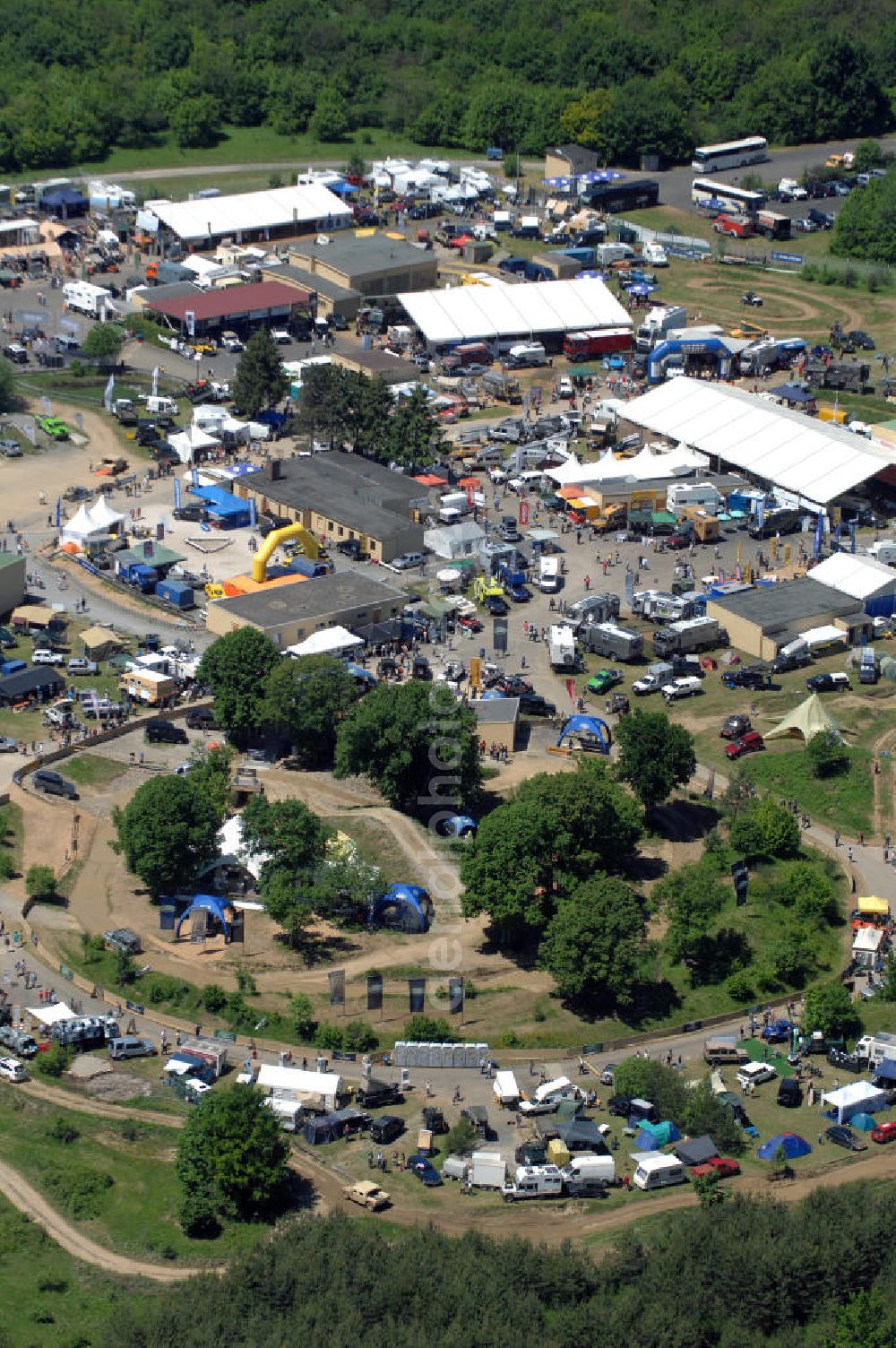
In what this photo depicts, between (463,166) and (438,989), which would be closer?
(438,989)

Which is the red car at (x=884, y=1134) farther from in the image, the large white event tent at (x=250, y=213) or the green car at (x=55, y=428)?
the large white event tent at (x=250, y=213)

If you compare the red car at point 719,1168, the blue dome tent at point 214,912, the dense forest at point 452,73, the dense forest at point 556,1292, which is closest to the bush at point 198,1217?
the dense forest at point 556,1292

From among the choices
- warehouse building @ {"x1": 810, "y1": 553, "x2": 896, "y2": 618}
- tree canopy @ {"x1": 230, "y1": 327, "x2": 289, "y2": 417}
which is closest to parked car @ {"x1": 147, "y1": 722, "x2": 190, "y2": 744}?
warehouse building @ {"x1": 810, "y1": 553, "x2": 896, "y2": 618}

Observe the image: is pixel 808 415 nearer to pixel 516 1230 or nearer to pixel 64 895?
pixel 64 895

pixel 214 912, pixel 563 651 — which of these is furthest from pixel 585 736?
pixel 214 912

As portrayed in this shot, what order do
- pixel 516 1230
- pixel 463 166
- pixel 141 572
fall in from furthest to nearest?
1. pixel 463 166
2. pixel 141 572
3. pixel 516 1230

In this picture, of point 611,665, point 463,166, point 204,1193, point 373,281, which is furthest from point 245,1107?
point 463,166

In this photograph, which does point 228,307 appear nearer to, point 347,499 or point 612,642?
point 347,499
